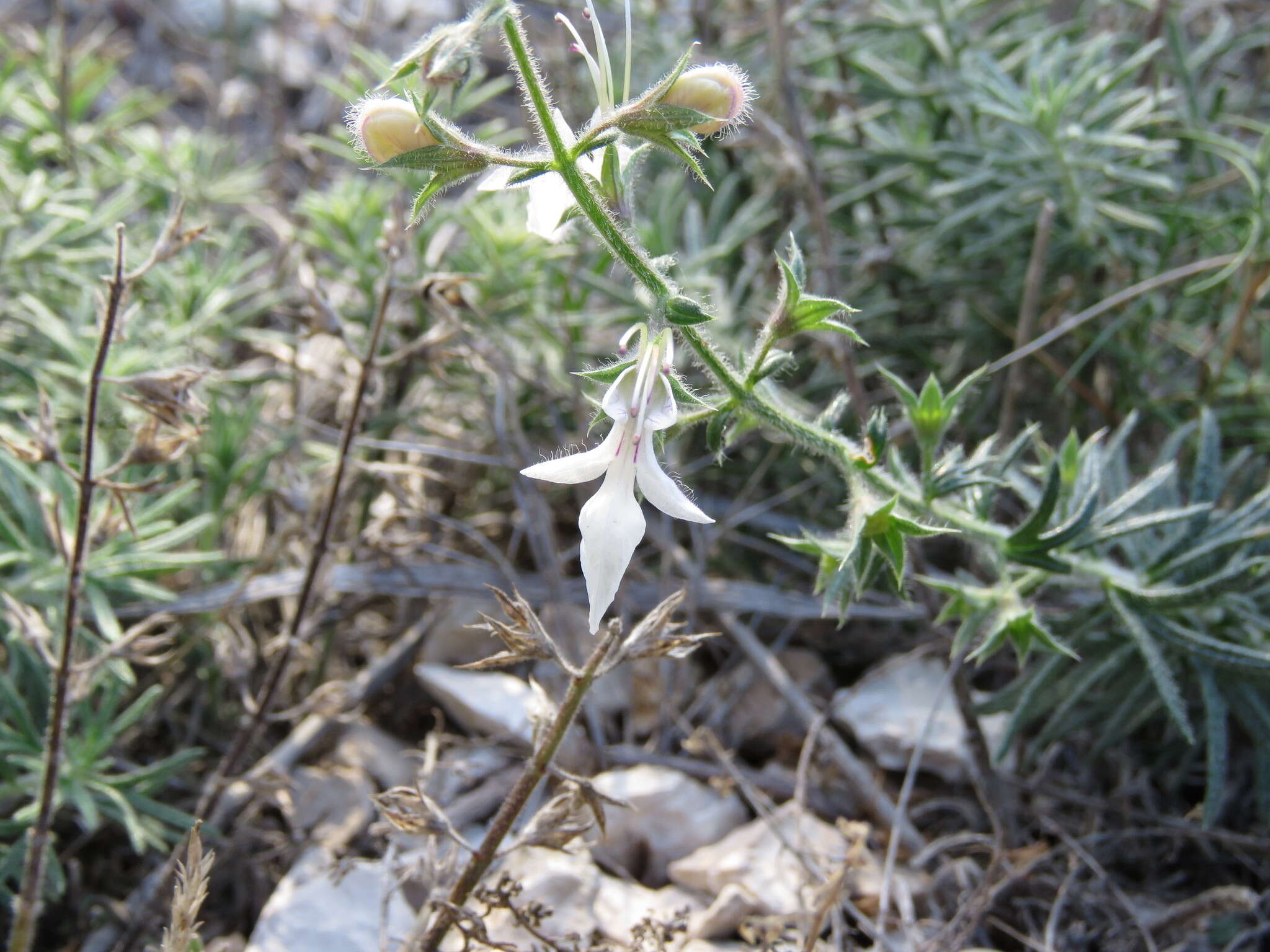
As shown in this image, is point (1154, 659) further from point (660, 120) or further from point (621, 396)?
point (660, 120)

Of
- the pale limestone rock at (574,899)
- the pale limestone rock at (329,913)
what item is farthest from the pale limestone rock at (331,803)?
the pale limestone rock at (574,899)

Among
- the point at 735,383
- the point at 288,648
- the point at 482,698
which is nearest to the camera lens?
the point at 735,383

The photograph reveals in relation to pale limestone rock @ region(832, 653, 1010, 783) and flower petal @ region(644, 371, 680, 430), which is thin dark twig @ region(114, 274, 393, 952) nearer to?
flower petal @ region(644, 371, 680, 430)

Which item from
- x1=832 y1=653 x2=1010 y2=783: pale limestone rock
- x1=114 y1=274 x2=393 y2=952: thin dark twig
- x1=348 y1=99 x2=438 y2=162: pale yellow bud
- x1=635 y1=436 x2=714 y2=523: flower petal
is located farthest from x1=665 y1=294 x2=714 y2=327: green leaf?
x1=832 y1=653 x2=1010 y2=783: pale limestone rock

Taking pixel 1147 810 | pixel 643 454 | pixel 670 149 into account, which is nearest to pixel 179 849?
pixel 643 454

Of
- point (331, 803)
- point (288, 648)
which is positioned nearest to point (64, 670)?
point (288, 648)
